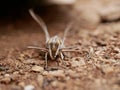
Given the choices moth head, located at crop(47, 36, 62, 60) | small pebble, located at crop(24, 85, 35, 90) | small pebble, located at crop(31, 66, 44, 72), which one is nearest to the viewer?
small pebble, located at crop(24, 85, 35, 90)

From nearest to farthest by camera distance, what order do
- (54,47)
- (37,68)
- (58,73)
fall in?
1. (58,73)
2. (37,68)
3. (54,47)

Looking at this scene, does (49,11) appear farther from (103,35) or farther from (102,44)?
(102,44)

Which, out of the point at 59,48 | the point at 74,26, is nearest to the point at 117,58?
the point at 59,48

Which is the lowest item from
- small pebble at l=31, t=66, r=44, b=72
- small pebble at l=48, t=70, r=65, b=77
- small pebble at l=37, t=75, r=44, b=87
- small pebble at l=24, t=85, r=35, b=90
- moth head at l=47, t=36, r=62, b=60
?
small pebble at l=24, t=85, r=35, b=90

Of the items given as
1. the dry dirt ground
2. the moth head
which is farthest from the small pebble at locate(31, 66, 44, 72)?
the moth head

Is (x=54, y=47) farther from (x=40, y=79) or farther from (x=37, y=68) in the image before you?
(x=40, y=79)

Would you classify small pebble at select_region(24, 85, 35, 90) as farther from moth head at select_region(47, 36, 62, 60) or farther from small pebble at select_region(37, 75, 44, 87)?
moth head at select_region(47, 36, 62, 60)

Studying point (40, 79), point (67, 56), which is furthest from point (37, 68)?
point (67, 56)

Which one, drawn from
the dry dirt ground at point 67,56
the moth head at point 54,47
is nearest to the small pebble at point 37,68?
the dry dirt ground at point 67,56
